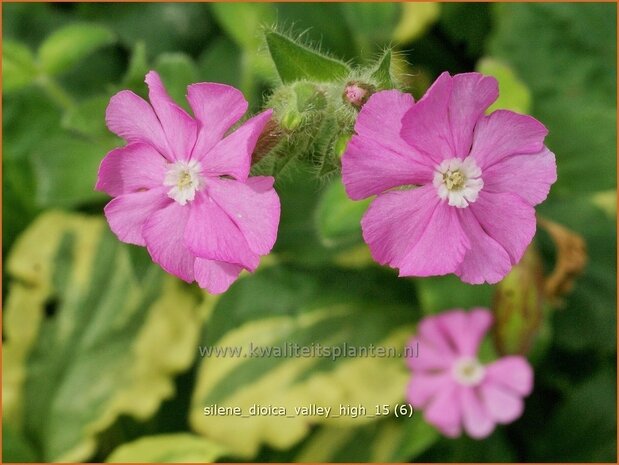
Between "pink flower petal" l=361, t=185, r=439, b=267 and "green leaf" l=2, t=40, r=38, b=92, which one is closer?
"pink flower petal" l=361, t=185, r=439, b=267

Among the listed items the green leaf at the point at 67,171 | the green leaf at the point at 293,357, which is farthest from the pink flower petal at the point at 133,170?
the green leaf at the point at 293,357

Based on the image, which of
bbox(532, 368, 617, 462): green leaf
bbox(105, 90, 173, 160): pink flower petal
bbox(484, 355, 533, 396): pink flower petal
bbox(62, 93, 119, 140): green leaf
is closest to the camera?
bbox(105, 90, 173, 160): pink flower petal

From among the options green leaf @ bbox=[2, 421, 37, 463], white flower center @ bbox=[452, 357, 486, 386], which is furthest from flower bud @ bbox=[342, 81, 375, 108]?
green leaf @ bbox=[2, 421, 37, 463]

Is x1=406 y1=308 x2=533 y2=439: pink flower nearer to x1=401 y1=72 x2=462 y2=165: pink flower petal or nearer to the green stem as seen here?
x1=401 y1=72 x2=462 y2=165: pink flower petal

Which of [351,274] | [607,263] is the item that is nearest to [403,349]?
[351,274]

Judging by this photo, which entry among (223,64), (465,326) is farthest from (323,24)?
(465,326)

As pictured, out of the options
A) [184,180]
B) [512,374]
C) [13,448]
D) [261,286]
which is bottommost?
[13,448]

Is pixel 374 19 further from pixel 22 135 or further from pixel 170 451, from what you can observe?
pixel 170 451
